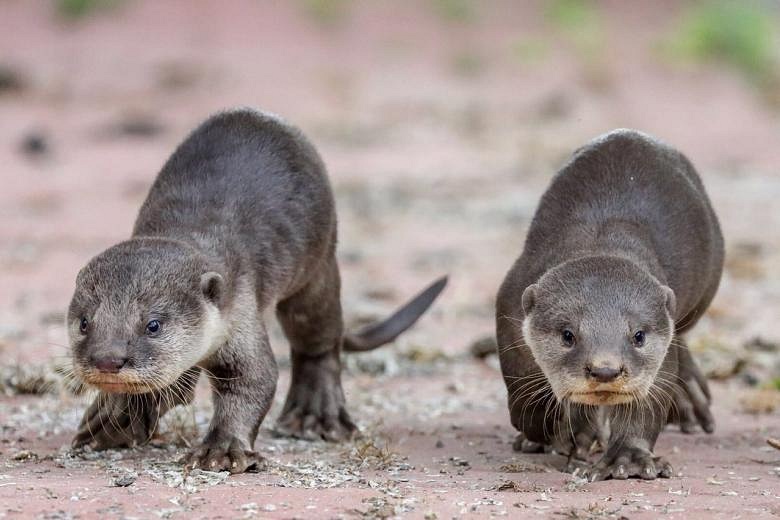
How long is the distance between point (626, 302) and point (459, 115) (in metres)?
16.5

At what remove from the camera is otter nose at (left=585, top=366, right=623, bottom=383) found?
585cm

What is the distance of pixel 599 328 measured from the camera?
6039mm

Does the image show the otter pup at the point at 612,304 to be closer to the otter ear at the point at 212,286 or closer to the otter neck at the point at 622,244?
the otter neck at the point at 622,244

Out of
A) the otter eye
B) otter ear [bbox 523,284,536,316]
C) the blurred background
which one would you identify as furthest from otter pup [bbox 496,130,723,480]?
the blurred background

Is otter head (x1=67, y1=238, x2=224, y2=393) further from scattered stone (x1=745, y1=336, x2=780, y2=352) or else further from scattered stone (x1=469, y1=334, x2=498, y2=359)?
scattered stone (x1=745, y1=336, x2=780, y2=352)

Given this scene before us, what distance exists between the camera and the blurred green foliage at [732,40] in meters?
25.5

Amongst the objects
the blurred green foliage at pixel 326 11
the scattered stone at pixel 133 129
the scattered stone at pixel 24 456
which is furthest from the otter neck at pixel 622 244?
the blurred green foliage at pixel 326 11

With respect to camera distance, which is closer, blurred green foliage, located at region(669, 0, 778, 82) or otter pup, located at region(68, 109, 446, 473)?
otter pup, located at region(68, 109, 446, 473)

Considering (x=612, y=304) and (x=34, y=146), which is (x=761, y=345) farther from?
(x=34, y=146)

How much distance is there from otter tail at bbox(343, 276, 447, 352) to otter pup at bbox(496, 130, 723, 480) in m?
1.15

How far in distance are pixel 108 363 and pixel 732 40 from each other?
21785 mm

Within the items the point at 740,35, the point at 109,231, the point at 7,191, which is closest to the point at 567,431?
the point at 109,231

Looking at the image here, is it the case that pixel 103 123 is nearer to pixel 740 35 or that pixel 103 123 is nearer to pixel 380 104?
pixel 380 104

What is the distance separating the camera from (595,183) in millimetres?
7188
